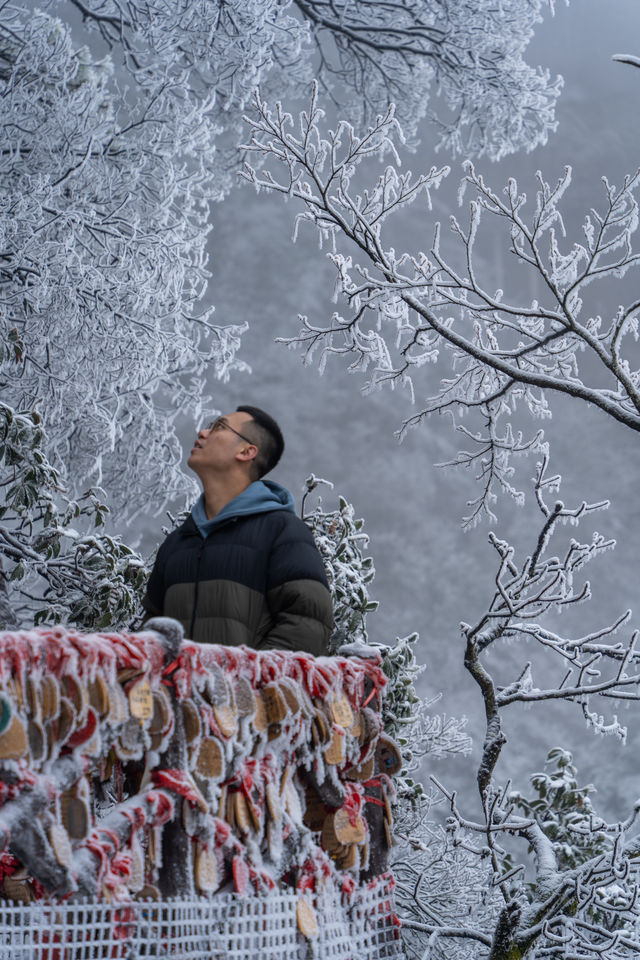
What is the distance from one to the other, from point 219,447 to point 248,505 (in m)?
0.23

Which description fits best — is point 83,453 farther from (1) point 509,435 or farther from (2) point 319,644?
(2) point 319,644

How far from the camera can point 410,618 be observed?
852 cm

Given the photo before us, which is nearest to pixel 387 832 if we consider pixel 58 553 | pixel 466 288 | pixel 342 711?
pixel 342 711

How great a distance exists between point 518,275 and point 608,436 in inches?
69.2

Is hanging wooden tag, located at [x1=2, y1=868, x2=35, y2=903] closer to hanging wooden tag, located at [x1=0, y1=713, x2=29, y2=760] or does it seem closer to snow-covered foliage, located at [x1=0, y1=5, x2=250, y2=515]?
hanging wooden tag, located at [x1=0, y1=713, x2=29, y2=760]

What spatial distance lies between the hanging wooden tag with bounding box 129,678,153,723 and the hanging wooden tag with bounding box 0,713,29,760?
18cm

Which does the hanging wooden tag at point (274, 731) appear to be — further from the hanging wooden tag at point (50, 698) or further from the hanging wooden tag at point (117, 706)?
the hanging wooden tag at point (50, 698)

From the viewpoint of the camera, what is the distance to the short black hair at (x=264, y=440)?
2.51 metres

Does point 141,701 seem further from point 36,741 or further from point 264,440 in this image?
point 264,440

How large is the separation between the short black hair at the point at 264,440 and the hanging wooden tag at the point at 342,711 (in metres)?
0.77

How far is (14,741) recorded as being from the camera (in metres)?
1.34

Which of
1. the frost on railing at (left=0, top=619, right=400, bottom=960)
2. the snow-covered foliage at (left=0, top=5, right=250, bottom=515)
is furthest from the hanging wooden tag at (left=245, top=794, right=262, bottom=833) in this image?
the snow-covered foliage at (left=0, top=5, right=250, bottom=515)

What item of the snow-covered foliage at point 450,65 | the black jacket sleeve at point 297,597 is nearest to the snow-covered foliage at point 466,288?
the black jacket sleeve at point 297,597

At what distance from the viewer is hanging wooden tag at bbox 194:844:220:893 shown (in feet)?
5.14
